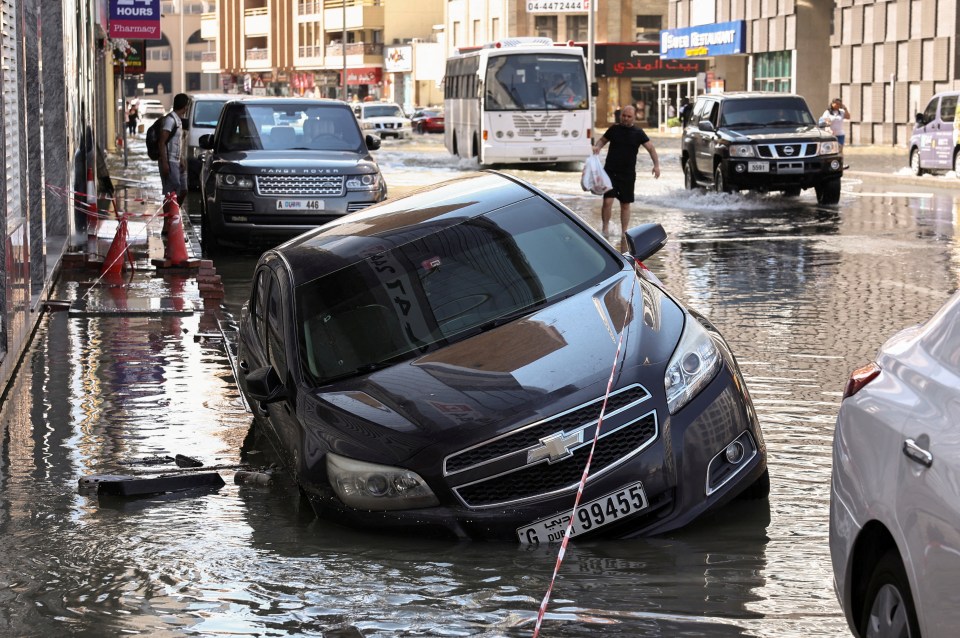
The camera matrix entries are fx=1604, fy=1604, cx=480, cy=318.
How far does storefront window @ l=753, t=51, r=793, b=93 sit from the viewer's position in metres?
63.5

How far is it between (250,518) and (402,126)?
208ft

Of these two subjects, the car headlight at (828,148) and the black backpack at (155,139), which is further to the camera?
the car headlight at (828,148)

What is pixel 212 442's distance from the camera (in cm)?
855

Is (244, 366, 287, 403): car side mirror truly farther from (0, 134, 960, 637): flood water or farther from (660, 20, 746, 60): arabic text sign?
(660, 20, 746, 60): arabic text sign

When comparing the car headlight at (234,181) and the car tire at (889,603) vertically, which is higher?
the car headlight at (234,181)

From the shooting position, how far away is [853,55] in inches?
2210

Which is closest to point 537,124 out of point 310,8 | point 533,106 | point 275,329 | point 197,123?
point 533,106

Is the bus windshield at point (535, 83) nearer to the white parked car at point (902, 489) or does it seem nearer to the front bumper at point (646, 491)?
the front bumper at point (646, 491)

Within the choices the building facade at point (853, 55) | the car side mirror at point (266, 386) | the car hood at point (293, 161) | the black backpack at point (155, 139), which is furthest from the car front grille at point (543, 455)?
the building facade at point (853, 55)

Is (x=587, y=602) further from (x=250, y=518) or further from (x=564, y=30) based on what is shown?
(x=564, y=30)

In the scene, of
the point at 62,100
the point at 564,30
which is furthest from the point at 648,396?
the point at 564,30

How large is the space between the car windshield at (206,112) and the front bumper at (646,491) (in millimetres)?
24895

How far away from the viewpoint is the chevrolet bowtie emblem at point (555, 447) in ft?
19.6

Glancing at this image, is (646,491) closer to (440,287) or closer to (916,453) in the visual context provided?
(440,287)
